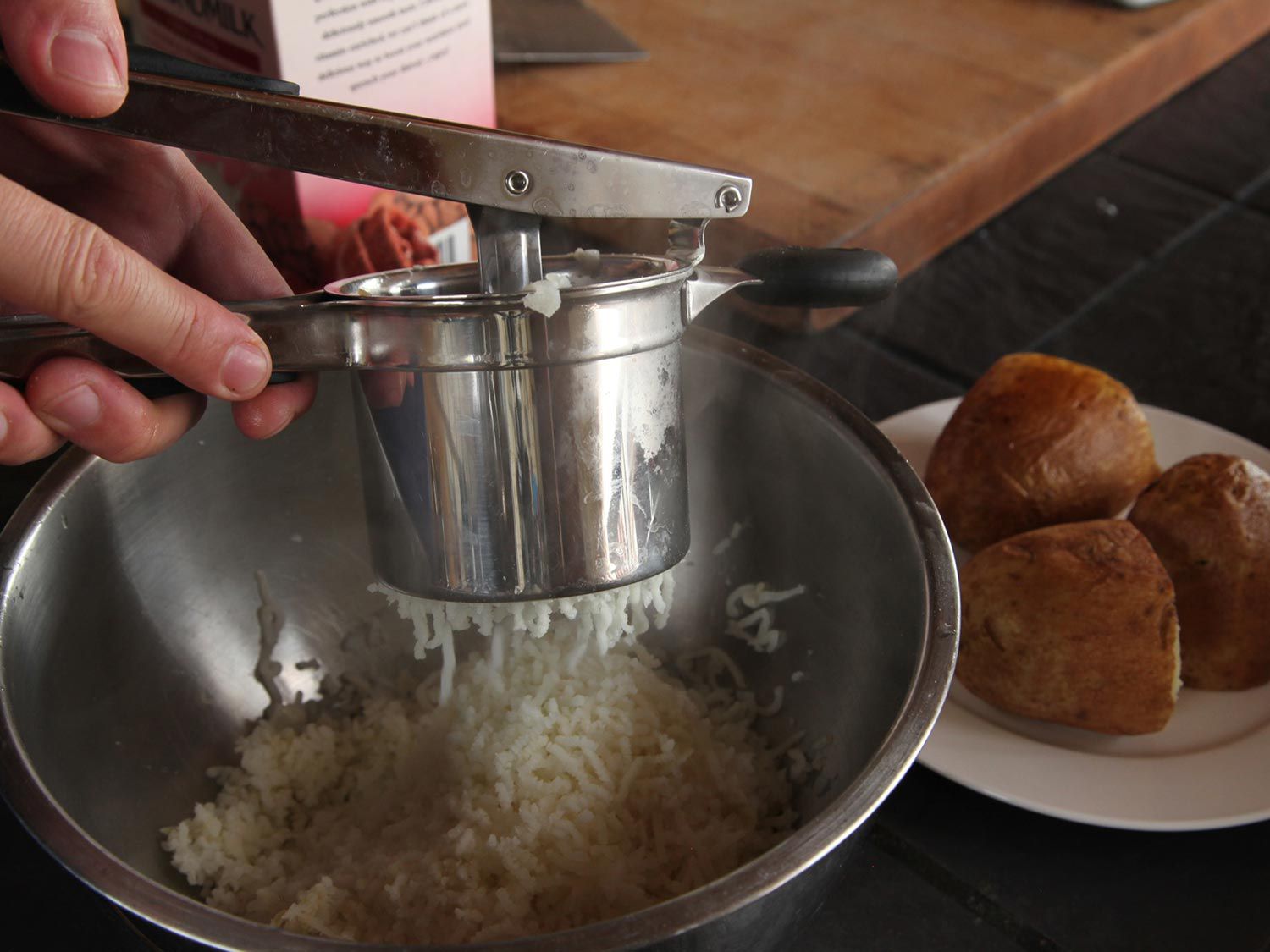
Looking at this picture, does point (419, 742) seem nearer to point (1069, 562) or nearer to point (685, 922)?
point (685, 922)

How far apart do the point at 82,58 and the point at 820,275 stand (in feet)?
1.28

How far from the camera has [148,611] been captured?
0.82 meters

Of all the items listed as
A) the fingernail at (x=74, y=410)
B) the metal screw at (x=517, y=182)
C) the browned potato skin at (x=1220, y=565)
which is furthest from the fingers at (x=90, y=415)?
the browned potato skin at (x=1220, y=565)

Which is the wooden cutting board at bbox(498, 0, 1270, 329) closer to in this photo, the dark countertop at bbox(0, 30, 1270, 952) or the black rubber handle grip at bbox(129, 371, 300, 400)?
the dark countertop at bbox(0, 30, 1270, 952)

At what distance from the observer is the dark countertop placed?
72 centimetres

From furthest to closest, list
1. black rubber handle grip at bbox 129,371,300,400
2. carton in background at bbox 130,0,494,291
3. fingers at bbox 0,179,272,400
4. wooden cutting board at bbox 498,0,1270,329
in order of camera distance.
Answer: wooden cutting board at bbox 498,0,1270,329 → carton in background at bbox 130,0,494,291 → black rubber handle grip at bbox 129,371,300,400 → fingers at bbox 0,179,272,400

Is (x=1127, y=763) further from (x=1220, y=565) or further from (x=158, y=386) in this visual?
(x=158, y=386)

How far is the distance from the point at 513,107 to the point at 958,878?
1.06 metres

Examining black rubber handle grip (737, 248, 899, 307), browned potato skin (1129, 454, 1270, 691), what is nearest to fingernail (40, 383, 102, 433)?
black rubber handle grip (737, 248, 899, 307)

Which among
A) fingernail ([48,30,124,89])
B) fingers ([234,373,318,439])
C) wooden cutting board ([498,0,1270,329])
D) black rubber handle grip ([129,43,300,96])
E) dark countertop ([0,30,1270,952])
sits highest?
fingernail ([48,30,124,89])

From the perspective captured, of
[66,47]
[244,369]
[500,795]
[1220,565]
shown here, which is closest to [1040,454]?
[1220,565]

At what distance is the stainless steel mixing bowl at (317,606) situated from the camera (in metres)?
0.58

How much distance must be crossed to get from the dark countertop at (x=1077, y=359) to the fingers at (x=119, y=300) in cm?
28

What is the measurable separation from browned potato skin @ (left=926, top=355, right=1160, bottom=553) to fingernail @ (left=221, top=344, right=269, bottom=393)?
575 millimetres
